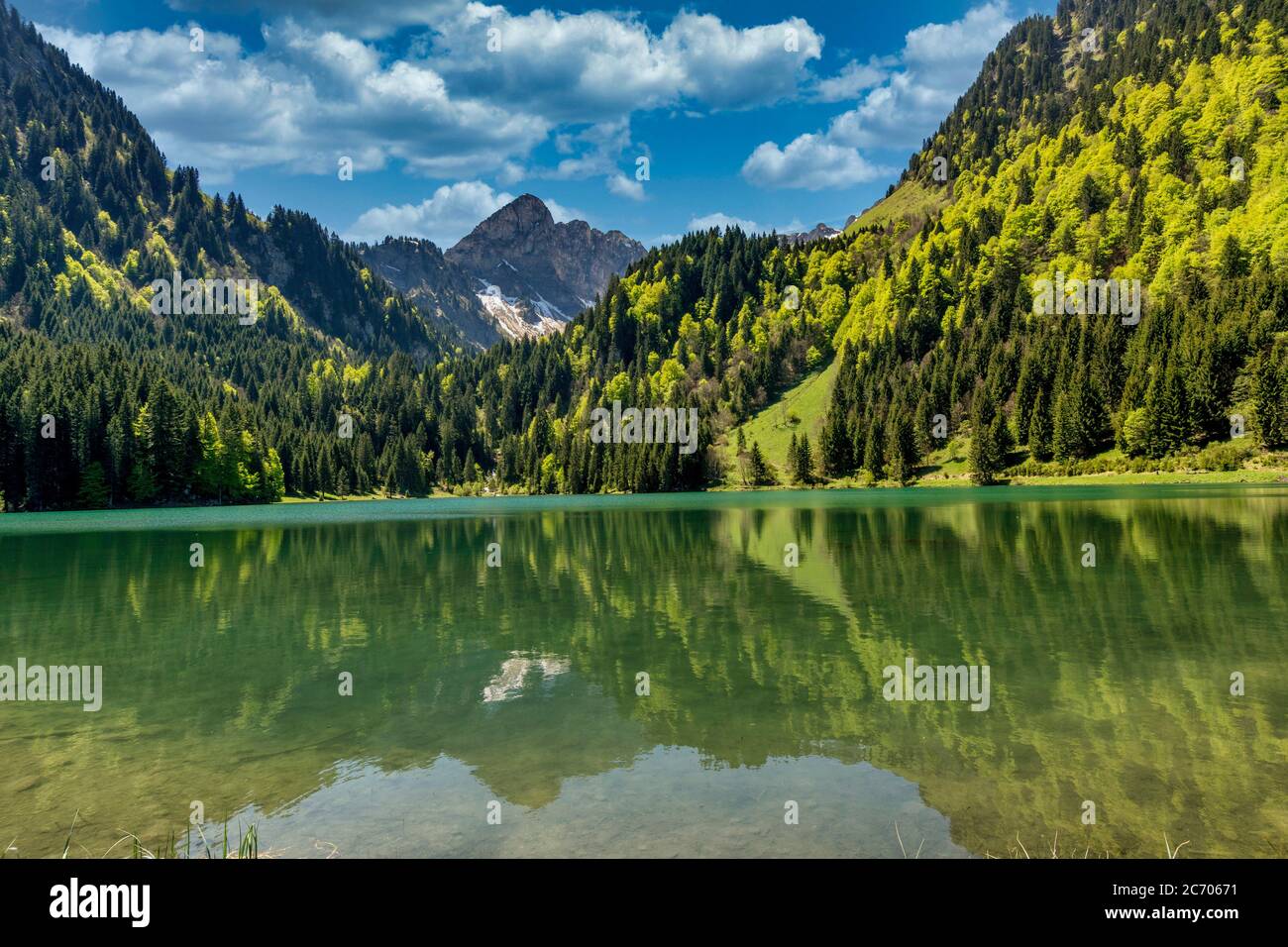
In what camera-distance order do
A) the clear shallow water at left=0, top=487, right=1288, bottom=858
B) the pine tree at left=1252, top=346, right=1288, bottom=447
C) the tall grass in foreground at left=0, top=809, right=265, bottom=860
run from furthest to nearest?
the pine tree at left=1252, top=346, right=1288, bottom=447, the clear shallow water at left=0, top=487, right=1288, bottom=858, the tall grass in foreground at left=0, top=809, right=265, bottom=860

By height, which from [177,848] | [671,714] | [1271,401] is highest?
[1271,401]

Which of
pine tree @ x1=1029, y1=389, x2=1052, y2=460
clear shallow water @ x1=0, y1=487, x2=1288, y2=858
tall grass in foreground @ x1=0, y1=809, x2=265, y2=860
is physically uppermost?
pine tree @ x1=1029, y1=389, x2=1052, y2=460

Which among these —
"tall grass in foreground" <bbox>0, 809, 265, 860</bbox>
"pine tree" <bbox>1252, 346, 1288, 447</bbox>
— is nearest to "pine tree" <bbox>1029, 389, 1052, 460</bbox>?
"pine tree" <bbox>1252, 346, 1288, 447</bbox>

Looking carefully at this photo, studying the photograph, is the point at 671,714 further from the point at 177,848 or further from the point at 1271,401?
the point at 1271,401

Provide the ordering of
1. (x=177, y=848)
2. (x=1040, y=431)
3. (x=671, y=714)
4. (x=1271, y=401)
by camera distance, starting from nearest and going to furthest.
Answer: (x=177, y=848), (x=671, y=714), (x=1271, y=401), (x=1040, y=431)

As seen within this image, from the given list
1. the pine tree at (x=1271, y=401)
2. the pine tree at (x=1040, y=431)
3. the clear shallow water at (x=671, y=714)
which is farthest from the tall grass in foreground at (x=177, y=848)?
the pine tree at (x=1040, y=431)

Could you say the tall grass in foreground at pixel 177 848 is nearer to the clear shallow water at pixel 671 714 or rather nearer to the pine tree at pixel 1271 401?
the clear shallow water at pixel 671 714

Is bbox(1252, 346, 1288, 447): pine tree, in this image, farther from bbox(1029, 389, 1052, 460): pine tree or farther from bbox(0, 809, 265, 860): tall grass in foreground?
bbox(0, 809, 265, 860): tall grass in foreground

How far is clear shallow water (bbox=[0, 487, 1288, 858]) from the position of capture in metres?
11.6

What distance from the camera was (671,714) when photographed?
1739 centimetres

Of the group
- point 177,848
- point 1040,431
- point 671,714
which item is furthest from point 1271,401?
point 177,848
